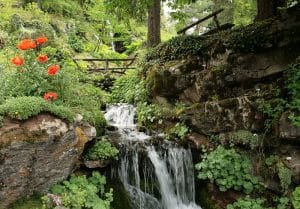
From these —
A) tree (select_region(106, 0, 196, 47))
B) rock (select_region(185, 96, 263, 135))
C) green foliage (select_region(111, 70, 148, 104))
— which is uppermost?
tree (select_region(106, 0, 196, 47))

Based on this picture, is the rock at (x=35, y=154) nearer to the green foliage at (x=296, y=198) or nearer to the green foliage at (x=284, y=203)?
the green foliage at (x=284, y=203)

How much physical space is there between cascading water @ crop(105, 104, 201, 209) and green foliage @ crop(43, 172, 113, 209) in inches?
29.5

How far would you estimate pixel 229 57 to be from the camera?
27.8ft

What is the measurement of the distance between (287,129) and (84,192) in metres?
4.14

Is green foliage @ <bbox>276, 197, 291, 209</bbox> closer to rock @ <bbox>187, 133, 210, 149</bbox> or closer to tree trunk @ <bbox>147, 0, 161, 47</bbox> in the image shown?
rock @ <bbox>187, 133, 210, 149</bbox>

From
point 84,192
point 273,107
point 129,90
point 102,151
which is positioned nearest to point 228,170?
point 273,107

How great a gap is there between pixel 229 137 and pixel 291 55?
2545mm

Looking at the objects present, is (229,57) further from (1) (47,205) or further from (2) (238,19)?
(2) (238,19)

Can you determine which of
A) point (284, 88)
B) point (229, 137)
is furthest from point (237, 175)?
point (284, 88)

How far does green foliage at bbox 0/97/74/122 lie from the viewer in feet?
18.6

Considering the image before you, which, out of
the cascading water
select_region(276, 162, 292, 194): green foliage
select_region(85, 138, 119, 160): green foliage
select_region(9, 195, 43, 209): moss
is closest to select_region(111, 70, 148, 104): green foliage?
the cascading water

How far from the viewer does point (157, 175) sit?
7375mm

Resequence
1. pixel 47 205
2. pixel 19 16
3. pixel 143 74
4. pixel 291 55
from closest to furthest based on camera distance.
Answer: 1. pixel 47 205
2. pixel 291 55
3. pixel 143 74
4. pixel 19 16

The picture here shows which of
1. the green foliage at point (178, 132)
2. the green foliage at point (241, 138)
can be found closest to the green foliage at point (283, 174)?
the green foliage at point (241, 138)
